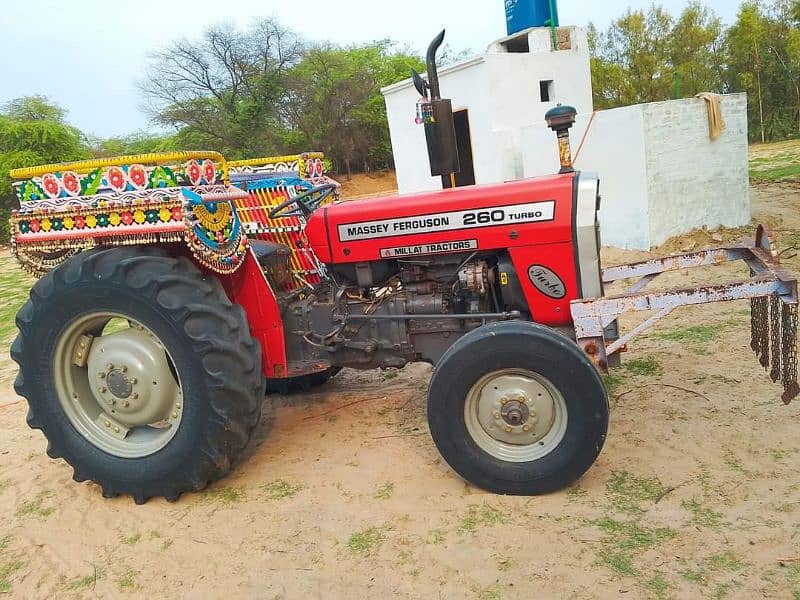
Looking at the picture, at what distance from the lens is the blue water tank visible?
431 inches

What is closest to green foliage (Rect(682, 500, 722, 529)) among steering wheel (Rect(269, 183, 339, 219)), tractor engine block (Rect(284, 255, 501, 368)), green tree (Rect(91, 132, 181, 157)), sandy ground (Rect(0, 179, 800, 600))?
sandy ground (Rect(0, 179, 800, 600))

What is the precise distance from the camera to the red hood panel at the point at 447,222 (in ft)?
10.1

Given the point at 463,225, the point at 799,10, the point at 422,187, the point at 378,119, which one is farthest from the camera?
the point at 378,119

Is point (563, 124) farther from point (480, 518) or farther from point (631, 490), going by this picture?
point (480, 518)

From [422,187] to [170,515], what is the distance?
10279 millimetres

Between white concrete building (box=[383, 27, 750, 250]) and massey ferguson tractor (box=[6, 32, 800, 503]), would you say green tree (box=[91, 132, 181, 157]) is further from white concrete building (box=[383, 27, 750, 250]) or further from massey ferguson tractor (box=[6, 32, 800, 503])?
massey ferguson tractor (box=[6, 32, 800, 503])

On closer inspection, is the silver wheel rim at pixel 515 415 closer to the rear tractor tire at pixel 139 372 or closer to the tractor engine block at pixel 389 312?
the tractor engine block at pixel 389 312

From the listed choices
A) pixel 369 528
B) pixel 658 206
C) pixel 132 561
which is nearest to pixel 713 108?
pixel 658 206

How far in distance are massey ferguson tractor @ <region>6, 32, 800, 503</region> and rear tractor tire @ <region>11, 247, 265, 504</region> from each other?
0.03 ft

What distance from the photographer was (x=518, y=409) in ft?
9.45

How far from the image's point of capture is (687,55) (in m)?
28.3

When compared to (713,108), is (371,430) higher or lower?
lower

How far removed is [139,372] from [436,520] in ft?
5.39

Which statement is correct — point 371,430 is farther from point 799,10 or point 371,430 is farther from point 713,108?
point 799,10
